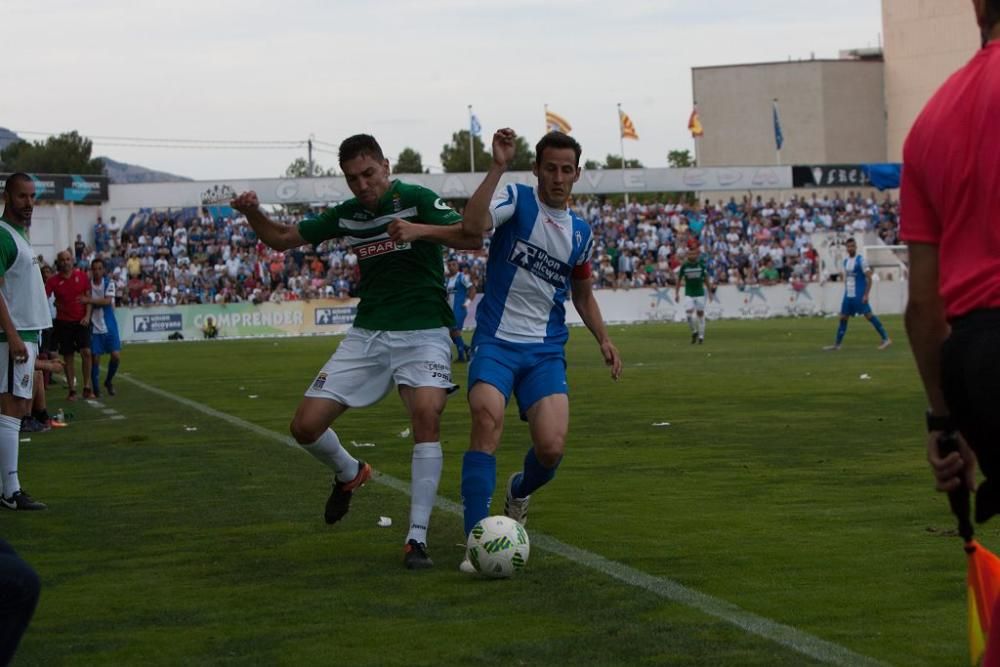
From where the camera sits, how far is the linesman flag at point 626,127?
244 ft

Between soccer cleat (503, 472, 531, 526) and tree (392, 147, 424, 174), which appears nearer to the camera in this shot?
soccer cleat (503, 472, 531, 526)

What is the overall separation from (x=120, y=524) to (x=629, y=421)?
7.38m

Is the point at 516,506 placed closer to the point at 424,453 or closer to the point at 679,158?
the point at 424,453

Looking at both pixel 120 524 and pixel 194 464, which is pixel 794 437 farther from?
pixel 120 524

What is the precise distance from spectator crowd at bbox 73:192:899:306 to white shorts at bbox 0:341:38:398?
3714 cm

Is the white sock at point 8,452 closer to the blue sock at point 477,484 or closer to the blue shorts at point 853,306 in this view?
the blue sock at point 477,484

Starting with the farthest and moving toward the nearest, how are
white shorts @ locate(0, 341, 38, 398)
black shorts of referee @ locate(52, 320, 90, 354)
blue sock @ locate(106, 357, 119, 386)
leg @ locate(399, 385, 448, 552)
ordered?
blue sock @ locate(106, 357, 119, 386) → black shorts of referee @ locate(52, 320, 90, 354) → white shorts @ locate(0, 341, 38, 398) → leg @ locate(399, 385, 448, 552)

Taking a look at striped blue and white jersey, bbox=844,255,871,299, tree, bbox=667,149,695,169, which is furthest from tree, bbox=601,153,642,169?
striped blue and white jersey, bbox=844,255,871,299

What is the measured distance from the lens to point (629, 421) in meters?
15.8

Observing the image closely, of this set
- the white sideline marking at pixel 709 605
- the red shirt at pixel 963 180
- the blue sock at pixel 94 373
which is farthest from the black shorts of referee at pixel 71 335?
the red shirt at pixel 963 180

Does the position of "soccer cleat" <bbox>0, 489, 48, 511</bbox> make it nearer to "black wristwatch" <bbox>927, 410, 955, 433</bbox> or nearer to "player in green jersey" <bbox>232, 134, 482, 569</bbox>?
"player in green jersey" <bbox>232, 134, 482, 569</bbox>

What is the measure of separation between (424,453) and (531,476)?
617 millimetres

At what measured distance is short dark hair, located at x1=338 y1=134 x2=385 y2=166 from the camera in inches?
313

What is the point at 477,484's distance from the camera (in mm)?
7605
